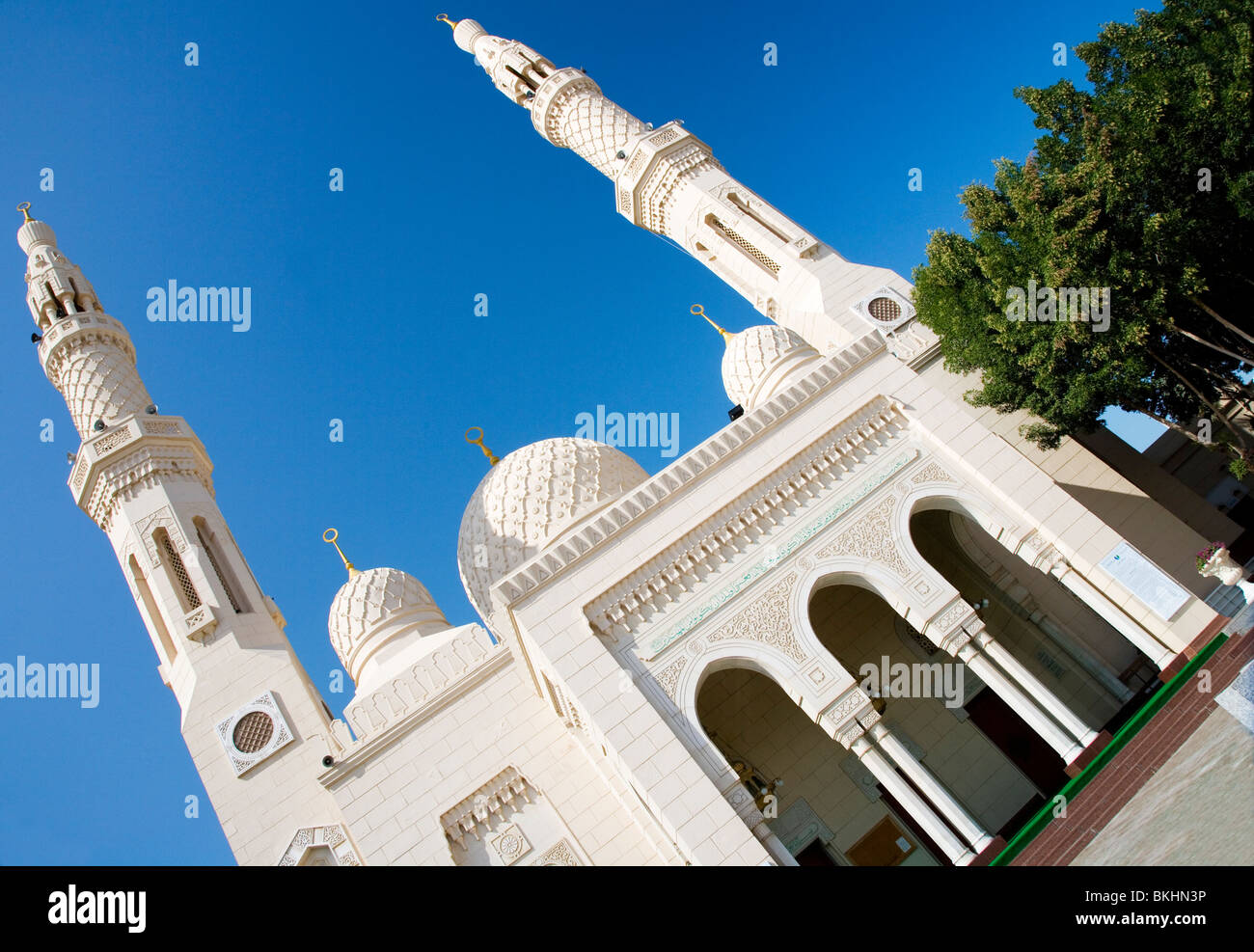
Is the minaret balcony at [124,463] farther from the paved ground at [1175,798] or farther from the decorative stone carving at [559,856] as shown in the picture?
the paved ground at [1175,798]

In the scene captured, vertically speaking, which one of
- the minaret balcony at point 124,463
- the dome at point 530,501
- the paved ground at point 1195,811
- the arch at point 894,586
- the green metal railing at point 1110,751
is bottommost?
the paved ground at point 1195,811

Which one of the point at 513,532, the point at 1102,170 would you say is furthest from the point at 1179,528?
the point at 513,532

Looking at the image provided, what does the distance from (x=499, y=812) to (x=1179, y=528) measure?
12.3 metres

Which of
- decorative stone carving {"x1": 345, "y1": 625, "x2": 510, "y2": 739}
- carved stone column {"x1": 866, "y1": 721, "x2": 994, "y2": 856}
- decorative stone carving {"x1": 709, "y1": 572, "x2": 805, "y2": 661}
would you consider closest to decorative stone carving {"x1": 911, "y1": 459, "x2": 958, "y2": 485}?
decorative stone carving {"x1": 709, "y1": 572, "x2": 805, "y2": 661}

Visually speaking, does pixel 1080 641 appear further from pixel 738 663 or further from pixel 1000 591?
pixel 738 663

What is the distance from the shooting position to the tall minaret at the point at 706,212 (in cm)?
1947

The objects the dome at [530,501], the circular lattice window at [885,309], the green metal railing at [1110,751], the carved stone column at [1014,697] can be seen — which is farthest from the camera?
the circular lattice window at [885,309]

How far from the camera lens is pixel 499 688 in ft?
50.0

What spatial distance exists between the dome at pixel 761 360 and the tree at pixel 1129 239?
4728 mm

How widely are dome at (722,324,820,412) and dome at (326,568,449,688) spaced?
844 cm

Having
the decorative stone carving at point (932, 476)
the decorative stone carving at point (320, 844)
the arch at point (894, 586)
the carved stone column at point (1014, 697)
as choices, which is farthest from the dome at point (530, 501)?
the carved stone column at point (1014, 697)

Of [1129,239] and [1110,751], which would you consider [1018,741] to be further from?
[1129,239]

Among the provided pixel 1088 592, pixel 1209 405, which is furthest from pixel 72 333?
pixel 1209 405

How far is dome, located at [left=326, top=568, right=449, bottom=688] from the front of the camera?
18.8 m
